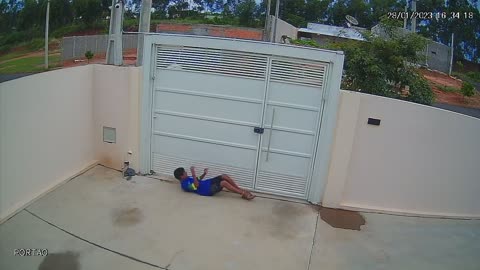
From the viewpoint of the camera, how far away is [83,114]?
6.77 metres

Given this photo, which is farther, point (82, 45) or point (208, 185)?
point (82, 45)

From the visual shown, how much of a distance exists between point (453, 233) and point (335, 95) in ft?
8.30

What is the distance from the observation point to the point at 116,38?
805cm

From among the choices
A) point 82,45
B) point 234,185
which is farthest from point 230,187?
point 82,45

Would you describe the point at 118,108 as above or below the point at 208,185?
above

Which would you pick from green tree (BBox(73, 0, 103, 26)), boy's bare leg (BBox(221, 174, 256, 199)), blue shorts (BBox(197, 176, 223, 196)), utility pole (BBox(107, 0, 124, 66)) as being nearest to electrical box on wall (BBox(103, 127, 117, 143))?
utility pole (BBox(107, 0, 124, 66))

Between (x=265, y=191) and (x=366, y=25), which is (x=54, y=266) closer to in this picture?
(x=265, y=191)

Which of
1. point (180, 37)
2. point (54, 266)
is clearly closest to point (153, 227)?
point (54, 266)

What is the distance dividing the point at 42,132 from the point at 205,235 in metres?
2.71

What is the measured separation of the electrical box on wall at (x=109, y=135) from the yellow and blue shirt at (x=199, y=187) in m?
1.53

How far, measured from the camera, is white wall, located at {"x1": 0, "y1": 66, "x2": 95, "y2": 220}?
16.9ft

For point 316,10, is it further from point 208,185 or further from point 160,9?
point 208,185

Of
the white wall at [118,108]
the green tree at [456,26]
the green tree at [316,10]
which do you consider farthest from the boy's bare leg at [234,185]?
the green tree at [316,10]

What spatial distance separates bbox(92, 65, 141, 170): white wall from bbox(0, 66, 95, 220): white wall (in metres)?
0.14
